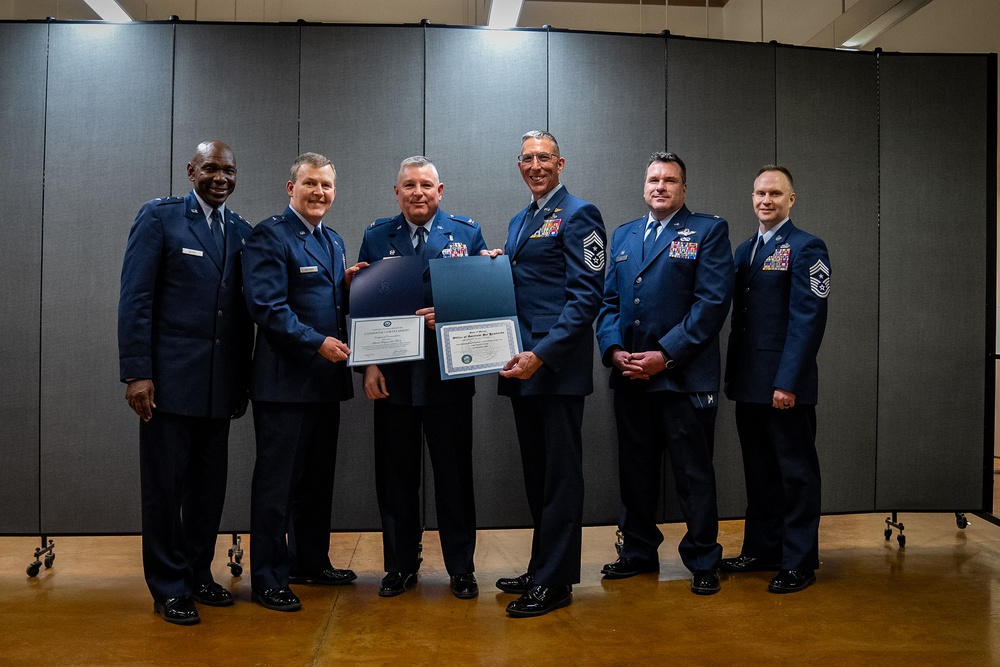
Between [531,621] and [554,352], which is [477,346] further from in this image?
[531,621]

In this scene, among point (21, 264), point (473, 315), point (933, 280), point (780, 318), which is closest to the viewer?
point (473, 315)

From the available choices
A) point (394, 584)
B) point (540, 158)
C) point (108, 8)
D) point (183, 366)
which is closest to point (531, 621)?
point (394, 584)

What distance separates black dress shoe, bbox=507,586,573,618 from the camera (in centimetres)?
317

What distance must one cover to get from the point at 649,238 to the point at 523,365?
1010 mm

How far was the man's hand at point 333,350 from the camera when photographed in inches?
128

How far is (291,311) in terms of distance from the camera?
3.29m

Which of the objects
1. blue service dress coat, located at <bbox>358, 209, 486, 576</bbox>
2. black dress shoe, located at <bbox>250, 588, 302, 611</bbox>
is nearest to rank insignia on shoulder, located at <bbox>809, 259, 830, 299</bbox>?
blue service dress coat, located at <bbox>358, 209, 486, 576</bbox>

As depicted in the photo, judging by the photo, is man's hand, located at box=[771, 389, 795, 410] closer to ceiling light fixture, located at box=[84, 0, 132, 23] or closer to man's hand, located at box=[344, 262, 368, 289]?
man's hand, located at box=[344, 262, 368, 289]

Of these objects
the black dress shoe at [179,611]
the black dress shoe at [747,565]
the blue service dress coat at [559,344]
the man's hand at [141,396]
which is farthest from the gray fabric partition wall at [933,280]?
the man's hand at [141,396]

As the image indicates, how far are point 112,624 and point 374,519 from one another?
1412 mm

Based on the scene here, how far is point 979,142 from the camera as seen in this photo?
4609mm

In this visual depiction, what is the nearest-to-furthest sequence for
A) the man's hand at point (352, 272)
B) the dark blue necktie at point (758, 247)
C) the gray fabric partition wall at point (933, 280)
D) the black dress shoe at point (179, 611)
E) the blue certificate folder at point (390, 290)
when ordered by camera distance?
the black dress shoe at point (179, 611) < the blue certificate folder at point (390, 290) < the man's hand at point (352, 272) < the dark blue necktie at point (758, 247) < the gray fabric partition wall at point (933, 280)

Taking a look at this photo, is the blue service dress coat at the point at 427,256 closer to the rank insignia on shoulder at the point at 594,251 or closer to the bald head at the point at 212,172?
the rank insignia on shoulder at the point at 594,251

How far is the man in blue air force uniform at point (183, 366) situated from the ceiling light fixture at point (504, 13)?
1834 mm
